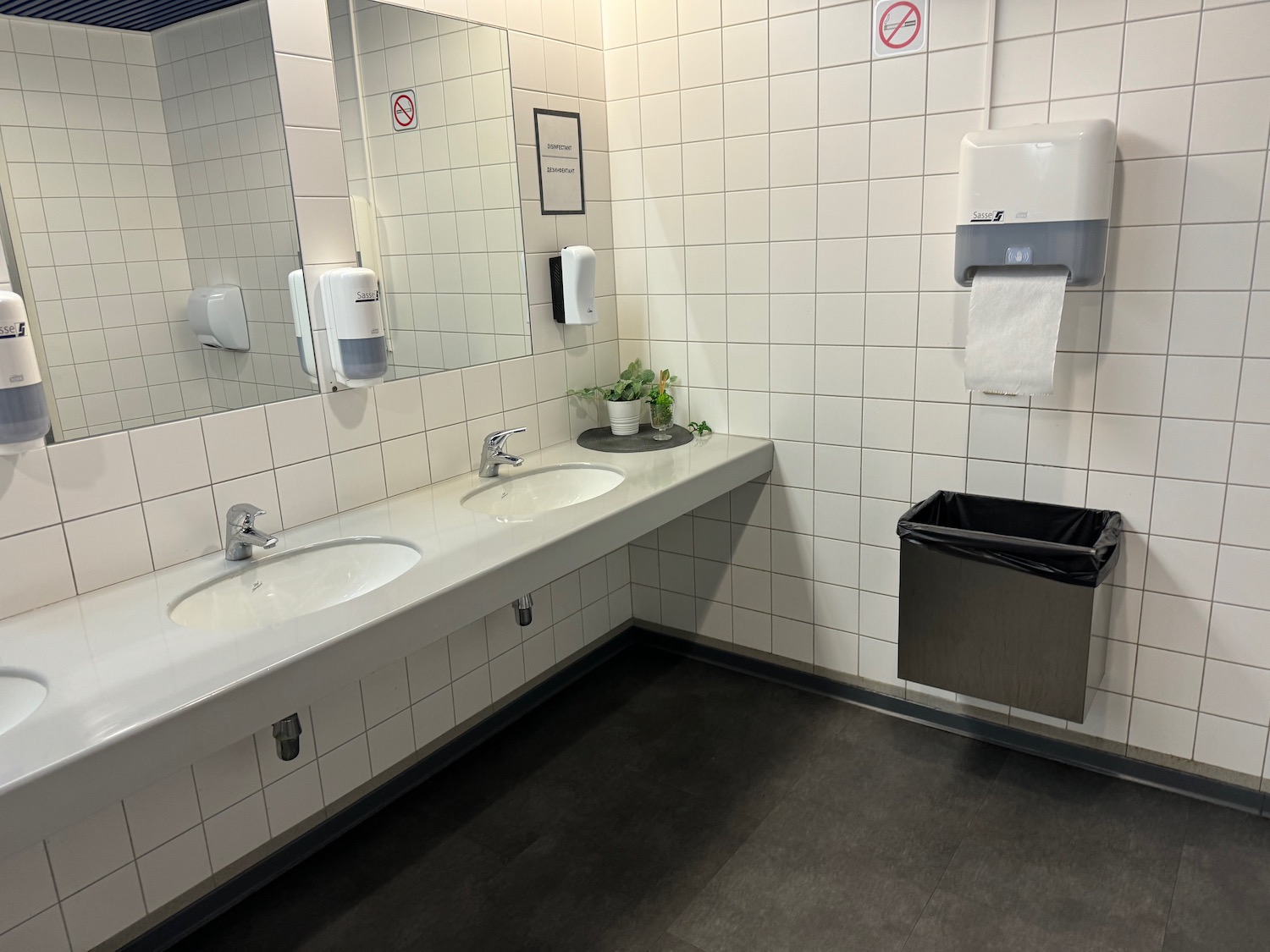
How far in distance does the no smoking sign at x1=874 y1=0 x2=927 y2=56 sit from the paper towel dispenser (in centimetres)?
37

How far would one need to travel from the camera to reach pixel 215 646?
4.88 ft

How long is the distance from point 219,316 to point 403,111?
780 mm

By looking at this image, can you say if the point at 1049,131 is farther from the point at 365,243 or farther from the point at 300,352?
the point at 300,352

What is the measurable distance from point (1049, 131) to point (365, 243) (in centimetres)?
162

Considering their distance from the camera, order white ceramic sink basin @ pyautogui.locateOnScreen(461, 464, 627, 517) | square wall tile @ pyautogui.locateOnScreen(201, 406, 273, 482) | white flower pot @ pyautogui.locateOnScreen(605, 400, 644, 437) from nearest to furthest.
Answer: square wall tile @ pyautogui.locateOnScreen(201, 406, 273, 482)
white ceramic sink basin @ pyautogui.locateOnScreen(461, 464, 627, 517)
white flower pot @ pyautogui.locateOnScreen(605, 400, 644, 437)

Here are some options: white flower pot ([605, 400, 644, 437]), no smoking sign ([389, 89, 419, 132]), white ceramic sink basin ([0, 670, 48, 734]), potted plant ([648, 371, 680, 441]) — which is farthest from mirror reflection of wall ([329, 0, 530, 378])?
white ceramic sink basin ([0, 670, 48, 734])

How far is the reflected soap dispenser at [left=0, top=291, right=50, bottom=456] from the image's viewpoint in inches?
59.1

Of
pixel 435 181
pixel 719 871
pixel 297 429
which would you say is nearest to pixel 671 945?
pixel 719 871

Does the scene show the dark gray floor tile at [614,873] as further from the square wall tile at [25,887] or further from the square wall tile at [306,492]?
the square wall tile at [306,492]

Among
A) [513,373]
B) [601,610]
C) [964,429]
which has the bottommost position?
[601,610]

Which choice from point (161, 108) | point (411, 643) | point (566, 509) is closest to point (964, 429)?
point (566, 509)

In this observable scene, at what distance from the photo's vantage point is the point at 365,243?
2.20 m

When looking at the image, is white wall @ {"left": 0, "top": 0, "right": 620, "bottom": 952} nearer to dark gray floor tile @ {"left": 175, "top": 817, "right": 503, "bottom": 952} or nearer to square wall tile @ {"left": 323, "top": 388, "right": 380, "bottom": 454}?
square wall tile @ {"left": 323, "top": 388, "right": 380, "bottom": 454}

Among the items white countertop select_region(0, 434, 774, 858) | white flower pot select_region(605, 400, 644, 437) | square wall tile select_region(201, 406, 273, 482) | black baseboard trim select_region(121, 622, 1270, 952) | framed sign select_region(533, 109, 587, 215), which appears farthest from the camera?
white flower pot select_region(605, 400, 644, 437)
